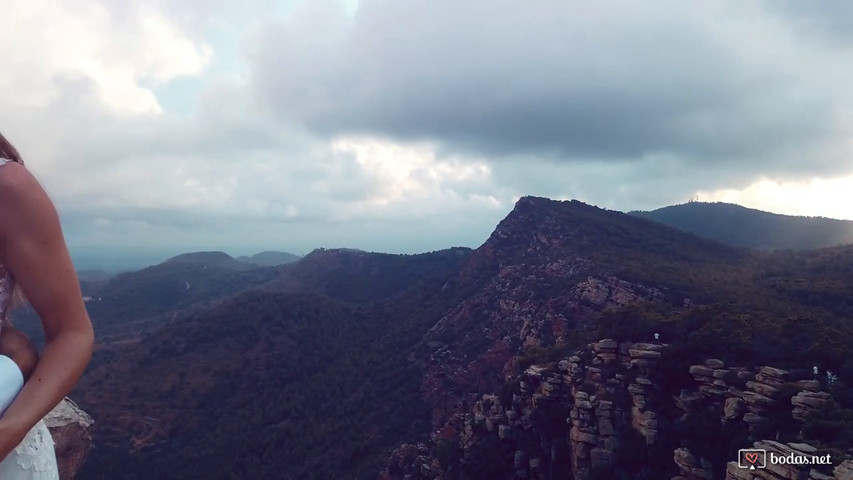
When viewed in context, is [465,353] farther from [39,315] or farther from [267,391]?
[39,315]

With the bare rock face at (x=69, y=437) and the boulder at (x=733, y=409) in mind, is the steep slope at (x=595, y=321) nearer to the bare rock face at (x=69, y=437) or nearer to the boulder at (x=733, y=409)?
the boulder at (x=733, y=409)

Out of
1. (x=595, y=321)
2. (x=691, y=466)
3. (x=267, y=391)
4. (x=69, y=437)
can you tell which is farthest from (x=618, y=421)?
(x=267, y=391)

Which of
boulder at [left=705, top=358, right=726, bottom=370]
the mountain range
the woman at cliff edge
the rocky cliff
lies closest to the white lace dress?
the woman at cliff edge

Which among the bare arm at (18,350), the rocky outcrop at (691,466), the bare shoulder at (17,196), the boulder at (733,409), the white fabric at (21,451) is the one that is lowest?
the rocky outcrop at (691,466)

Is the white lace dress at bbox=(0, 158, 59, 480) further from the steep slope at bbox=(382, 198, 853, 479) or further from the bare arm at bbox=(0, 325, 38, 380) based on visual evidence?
the steep slope at bbox=(382, 198, 853, 479)

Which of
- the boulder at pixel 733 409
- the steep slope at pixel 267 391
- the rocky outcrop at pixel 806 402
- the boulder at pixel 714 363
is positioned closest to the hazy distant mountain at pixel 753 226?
the steep slope at pixel 267 391
